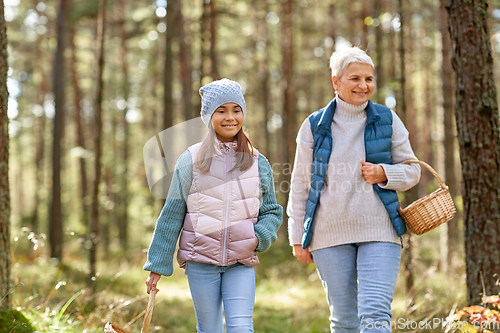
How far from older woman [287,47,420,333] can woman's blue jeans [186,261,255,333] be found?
0.56m

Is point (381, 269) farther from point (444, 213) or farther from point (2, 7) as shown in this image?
point (2, 7)

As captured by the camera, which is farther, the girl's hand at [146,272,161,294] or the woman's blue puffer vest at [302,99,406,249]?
the woman's blue puffer vest at [302,99,406,249]

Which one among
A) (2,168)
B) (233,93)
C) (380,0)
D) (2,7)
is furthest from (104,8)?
(380,0)

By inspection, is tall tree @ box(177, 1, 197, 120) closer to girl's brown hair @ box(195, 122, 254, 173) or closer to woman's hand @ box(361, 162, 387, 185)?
girl's brown hair @ box(195, 122, 254, 173)

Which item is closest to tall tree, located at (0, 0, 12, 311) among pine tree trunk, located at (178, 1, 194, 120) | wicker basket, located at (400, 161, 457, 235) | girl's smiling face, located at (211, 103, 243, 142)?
girl's smiling face, located at (211, 103, 243, 142)

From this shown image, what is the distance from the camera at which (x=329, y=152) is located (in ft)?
10.5

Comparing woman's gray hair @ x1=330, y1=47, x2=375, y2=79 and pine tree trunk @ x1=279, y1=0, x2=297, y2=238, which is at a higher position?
pine tree trunk @ x1=279, y1=0, x2=297, y2=238

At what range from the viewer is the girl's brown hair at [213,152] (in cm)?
293

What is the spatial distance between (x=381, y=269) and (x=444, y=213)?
59 centimetres

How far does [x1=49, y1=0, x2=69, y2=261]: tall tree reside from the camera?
12383 millimetres

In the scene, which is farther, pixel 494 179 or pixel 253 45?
pixel 253 45

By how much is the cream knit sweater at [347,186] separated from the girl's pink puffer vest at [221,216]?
0.47 metres

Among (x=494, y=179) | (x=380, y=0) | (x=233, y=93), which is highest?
(x=380, y=0)

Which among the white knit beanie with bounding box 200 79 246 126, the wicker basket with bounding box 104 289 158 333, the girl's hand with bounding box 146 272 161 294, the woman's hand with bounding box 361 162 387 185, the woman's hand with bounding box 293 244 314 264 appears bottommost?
the wicker basket with bounding box 104 289 158 333
